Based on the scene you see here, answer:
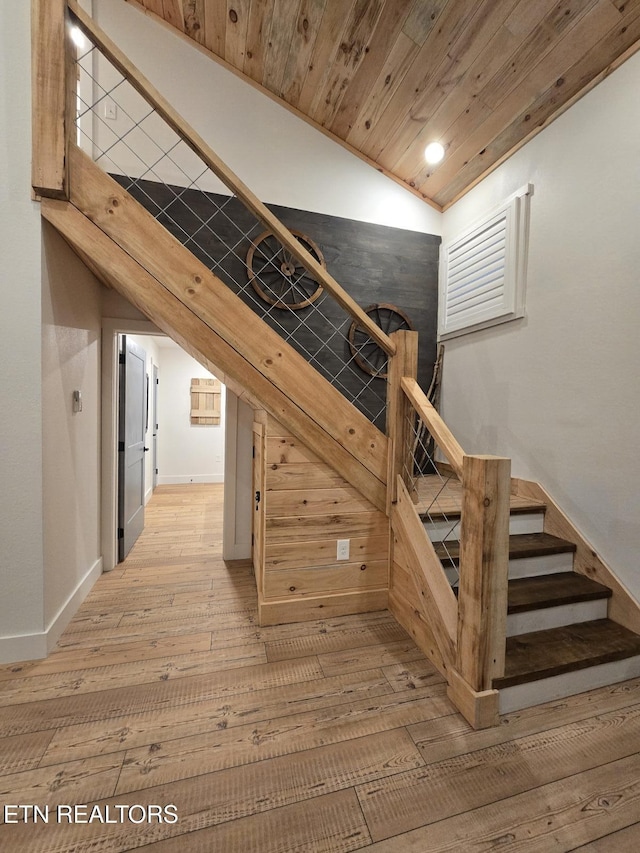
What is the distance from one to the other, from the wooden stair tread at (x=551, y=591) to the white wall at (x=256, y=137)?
3.18 m

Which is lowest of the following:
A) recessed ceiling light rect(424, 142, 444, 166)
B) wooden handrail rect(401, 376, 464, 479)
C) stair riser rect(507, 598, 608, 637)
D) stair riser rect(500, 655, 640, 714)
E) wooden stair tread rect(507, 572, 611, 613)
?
stair riser rect(500, 655, 640, 714)

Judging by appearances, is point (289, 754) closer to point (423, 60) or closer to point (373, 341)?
point (373, 341)

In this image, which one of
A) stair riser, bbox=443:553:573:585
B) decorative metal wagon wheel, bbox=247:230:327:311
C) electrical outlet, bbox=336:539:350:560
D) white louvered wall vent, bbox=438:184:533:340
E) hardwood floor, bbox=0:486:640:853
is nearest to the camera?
hardwood floor, bbox=0:486:640:853

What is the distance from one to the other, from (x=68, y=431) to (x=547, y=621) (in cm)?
291

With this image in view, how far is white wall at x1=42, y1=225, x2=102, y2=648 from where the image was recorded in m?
1.82

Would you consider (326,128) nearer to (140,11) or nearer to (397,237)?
(397,237)

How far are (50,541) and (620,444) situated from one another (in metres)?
3.14

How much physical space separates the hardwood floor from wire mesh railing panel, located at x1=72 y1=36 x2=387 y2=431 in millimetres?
2171

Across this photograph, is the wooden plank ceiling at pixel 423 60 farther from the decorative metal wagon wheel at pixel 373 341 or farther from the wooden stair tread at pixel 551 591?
the wooden stair tread at pixel 551 591

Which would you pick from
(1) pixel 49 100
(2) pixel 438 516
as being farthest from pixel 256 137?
(2) pixel 438 516

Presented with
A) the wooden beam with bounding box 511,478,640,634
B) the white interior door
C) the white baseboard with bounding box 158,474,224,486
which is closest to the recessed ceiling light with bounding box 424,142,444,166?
the wooden beam with bounding box 511,478,640,634

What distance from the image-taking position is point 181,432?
6332 millimetres

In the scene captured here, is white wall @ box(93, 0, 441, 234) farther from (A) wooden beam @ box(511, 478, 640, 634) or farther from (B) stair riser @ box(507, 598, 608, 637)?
(B) stair riser @ box(507, 598, 608, 637)

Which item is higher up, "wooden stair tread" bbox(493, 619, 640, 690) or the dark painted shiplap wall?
the dark painted shiplap wall
